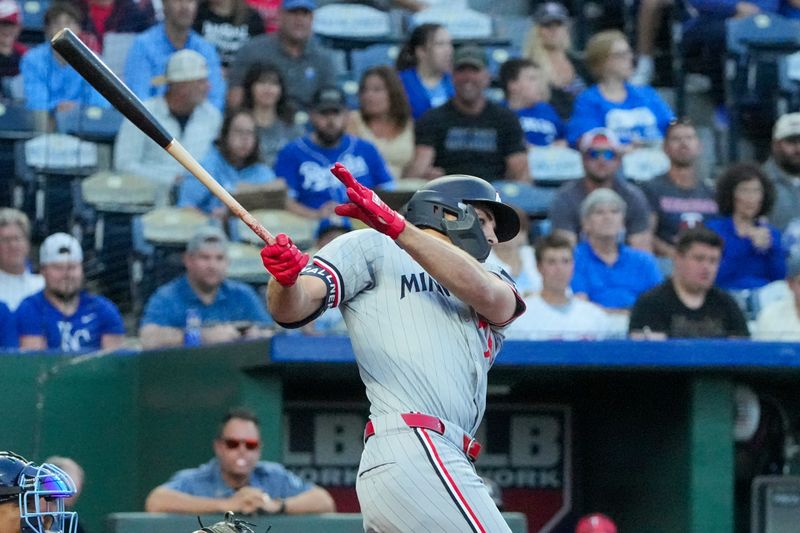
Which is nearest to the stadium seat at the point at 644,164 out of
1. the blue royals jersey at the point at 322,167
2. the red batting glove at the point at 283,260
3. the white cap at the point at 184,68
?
the blue royals jersey at the point at 322,167

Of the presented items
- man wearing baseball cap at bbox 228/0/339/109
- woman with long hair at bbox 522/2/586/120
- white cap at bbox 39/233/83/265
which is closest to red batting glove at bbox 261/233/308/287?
white cap at bbox 39/233/83/265

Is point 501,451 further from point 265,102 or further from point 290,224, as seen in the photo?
point 265,102

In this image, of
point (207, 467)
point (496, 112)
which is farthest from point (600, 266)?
point (207, 467)

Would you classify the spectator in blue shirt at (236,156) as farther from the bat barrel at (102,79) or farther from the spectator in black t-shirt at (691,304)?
the bat barrel at (102,79)

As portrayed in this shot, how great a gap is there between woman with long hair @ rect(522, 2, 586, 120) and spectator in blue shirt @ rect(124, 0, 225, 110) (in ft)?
7.13

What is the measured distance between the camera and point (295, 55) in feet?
30.6

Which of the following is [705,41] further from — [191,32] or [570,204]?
[191,32]

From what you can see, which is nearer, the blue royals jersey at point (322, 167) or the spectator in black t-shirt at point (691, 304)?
the spectator in black t-shirt at point (691, 304)

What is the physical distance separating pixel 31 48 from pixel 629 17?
165 inches

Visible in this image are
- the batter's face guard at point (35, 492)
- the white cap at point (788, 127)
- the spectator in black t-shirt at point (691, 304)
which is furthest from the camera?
the white cap at point (788, 127)

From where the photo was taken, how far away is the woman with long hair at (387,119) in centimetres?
899

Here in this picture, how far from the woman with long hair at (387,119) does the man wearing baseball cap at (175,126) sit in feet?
2.97

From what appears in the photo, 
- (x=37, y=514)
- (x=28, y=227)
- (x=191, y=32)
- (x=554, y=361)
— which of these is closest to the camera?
(x=37, y=514)

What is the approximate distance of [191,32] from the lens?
903 cm
